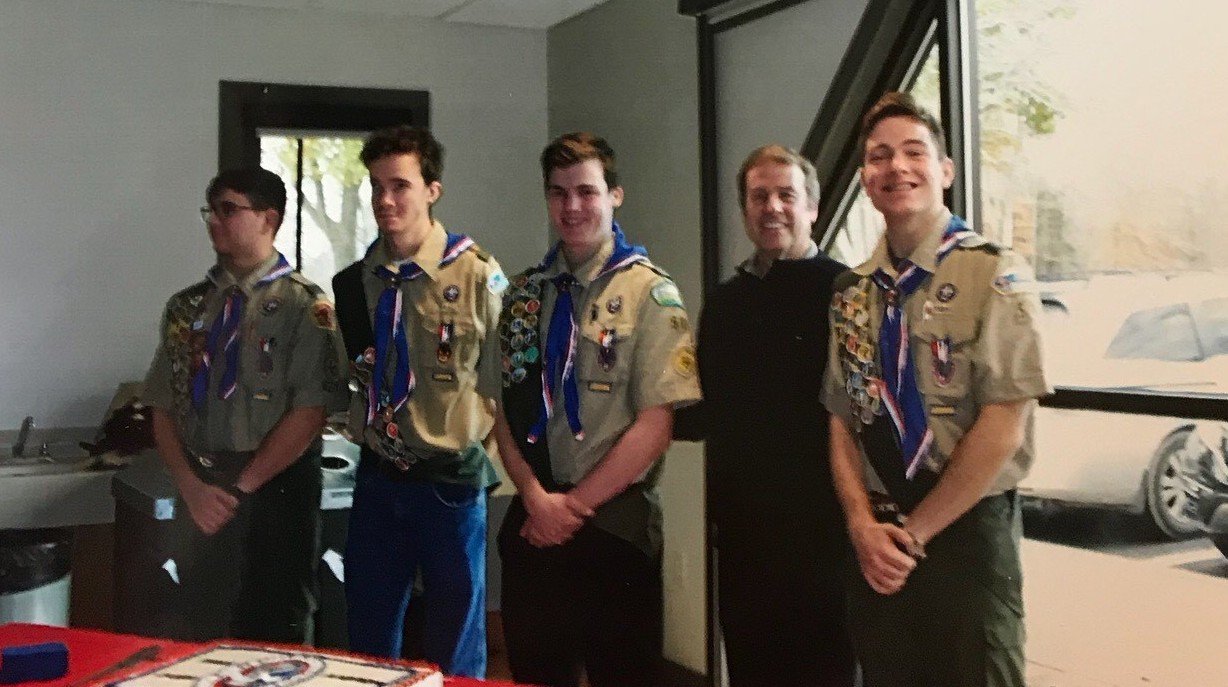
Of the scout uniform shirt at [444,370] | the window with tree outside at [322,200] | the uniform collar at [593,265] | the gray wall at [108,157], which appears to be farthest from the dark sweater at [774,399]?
the gray wall at [108,157]

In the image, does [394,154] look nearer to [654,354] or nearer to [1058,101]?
[654,354]

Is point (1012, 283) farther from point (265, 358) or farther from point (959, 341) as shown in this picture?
point (265, 358)

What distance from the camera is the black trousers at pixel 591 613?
7.11 ft

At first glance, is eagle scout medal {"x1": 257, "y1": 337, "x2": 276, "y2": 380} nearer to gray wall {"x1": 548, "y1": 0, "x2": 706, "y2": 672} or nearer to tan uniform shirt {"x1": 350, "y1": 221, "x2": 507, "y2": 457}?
tan uniform shirt {"x1": 350, "y1": 221, "x2": 507, "y2": 457}

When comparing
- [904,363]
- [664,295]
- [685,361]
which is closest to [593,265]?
[664,295]

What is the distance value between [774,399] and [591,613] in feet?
1.81

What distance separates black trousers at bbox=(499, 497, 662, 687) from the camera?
217 cm

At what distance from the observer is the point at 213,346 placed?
2723mm

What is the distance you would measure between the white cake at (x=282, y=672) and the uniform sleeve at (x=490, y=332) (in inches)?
39.2

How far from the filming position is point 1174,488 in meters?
2.09

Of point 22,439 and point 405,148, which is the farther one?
point 22,439

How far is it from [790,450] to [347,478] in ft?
5.24

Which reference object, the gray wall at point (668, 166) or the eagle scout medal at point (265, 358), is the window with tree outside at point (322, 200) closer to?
the gray wall at point (668, 166)

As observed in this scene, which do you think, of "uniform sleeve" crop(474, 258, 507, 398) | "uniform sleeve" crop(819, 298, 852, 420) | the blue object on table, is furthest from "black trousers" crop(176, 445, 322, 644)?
"uniform sleeve" crop(819, 298, 852, 420)
